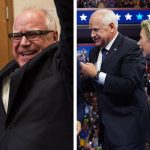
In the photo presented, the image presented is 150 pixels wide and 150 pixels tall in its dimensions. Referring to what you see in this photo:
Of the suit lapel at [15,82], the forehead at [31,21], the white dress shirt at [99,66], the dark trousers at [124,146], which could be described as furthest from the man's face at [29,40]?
the dark trousers at [124,146]

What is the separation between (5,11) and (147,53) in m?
0.82

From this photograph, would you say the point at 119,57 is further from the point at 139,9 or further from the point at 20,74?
the point at 20,74

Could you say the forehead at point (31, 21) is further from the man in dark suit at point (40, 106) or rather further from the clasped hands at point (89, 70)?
the clasped hands at point (89, 70)

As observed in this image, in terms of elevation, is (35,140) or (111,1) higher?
(111,1)

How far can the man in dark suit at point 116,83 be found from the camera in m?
0.85

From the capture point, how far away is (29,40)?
102cm

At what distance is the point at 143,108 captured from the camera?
0.86 metres

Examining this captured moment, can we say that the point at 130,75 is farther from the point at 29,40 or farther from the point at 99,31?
the point at 29,40

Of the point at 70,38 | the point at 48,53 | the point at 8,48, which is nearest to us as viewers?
the point at 70,38

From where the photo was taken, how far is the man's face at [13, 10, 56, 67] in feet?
3.34

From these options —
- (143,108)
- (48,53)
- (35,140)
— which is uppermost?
(48,53)

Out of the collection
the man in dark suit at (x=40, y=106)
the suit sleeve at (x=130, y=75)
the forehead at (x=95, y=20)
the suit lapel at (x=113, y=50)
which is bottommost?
the man in dark suit at (x=40, y=106)

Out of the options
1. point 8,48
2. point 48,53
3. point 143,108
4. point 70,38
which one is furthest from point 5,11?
point 143,108

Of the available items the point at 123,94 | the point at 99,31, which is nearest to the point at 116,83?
the point at 123,94
